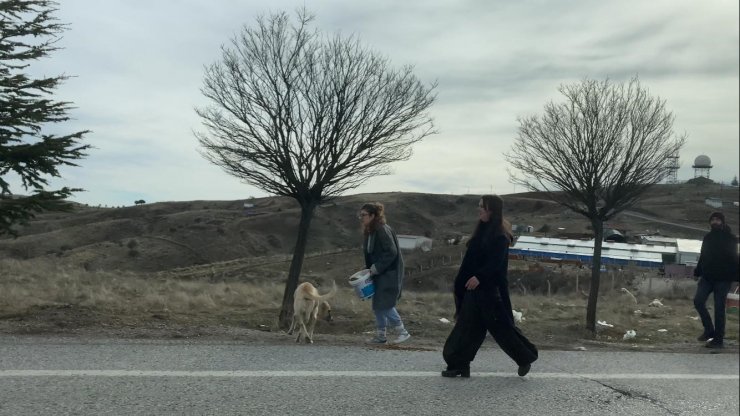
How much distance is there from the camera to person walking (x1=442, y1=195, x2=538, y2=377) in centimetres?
686

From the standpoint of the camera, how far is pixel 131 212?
92375mm

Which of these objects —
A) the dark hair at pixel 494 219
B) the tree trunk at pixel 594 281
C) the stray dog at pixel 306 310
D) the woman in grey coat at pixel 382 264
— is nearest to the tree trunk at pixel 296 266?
the stray dog at pixel 306 310

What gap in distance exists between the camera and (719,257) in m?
9.73

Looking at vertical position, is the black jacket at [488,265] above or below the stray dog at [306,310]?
above

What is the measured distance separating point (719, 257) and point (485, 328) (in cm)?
474

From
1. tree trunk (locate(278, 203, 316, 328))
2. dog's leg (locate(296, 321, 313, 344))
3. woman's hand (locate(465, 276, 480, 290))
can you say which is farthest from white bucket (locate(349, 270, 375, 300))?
tree trunk (locate(278, 203, 316, 328))

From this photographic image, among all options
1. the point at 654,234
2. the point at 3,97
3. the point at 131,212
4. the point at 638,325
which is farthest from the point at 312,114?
the point at 131,212

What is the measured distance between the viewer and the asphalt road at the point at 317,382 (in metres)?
5.46

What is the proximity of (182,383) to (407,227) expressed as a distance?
7712 cm

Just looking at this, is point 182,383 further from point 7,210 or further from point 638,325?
point 638,325

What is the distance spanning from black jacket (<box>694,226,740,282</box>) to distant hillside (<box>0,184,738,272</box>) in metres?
38.6

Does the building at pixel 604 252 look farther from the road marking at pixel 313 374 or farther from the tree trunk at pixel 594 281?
the road marking at pixel 313 374

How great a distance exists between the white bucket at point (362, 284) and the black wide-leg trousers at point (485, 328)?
1954 mm

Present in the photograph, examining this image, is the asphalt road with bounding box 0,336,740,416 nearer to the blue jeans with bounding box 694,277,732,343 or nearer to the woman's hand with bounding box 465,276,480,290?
the woman's hand with bounding box 465,276,480,290
